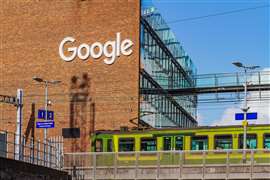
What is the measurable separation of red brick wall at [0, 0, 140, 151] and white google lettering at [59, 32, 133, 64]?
1.25 feet

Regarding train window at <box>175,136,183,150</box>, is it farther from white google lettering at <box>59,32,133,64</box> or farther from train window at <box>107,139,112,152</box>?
white google lettering at <box>59,32,133,64</box>

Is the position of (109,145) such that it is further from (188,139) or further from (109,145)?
(188,139)

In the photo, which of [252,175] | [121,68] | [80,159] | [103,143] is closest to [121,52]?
[121,68]

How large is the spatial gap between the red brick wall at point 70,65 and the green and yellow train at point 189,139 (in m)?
13.6

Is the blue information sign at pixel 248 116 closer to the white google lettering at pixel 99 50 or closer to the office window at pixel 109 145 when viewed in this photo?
the office window at pixel 109 145

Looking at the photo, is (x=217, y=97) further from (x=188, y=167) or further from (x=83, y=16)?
(x=188, y=167)

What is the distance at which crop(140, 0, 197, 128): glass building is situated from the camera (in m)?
55.7

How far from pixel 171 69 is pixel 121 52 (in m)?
7.75

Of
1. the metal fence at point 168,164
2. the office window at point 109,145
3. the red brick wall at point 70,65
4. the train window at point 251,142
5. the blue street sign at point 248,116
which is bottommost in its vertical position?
Answer: the metal fence at point 168,164

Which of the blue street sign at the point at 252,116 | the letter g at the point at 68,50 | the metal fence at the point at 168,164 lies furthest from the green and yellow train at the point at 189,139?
the letter g at the point at 68,50

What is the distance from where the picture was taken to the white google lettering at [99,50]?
5581 cm

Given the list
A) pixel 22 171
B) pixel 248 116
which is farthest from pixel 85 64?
pixel 22 171

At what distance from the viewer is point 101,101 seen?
182 ft

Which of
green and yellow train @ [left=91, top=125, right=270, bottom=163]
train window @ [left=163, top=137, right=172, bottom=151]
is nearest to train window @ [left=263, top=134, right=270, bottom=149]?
green and yellow train @ [left=91, top=125, right=270, bottom=163]
